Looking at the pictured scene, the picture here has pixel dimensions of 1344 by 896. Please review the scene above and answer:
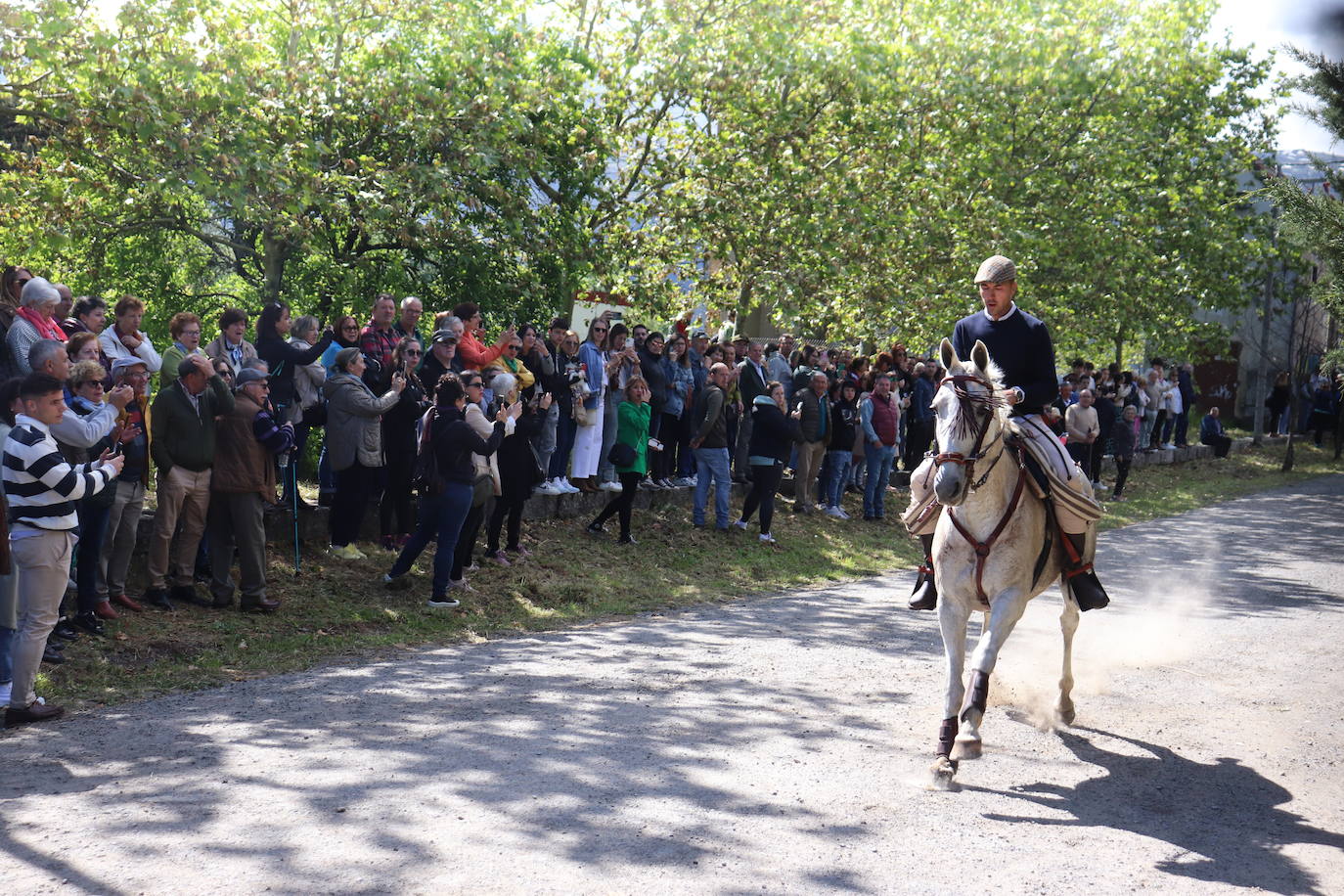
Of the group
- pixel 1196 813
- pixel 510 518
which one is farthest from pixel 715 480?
pixel 1196 813

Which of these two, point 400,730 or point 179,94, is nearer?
point 400,730

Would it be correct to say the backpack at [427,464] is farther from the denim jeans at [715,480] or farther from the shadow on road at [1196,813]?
the shadow on road at [1196,813]

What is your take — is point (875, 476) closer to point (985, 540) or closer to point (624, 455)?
point (624, 455)

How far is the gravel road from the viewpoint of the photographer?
19.0 feet

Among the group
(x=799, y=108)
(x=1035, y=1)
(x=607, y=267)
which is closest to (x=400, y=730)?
(x=607, y=267)

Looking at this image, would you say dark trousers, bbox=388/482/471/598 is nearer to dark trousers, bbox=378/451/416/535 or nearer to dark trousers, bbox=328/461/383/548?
dark trousers, bbox=328/461/383/548

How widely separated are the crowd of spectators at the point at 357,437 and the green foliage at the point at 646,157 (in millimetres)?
1677

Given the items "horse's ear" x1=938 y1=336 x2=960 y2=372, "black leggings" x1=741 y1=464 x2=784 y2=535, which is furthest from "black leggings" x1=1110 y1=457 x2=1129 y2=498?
"horse's ear" x1=938 y1=336 x2=960 y2=372

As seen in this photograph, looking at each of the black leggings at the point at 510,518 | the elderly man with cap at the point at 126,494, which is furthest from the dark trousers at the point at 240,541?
the black leggings at the point at 510,518

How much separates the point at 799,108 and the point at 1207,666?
1357 centimetres

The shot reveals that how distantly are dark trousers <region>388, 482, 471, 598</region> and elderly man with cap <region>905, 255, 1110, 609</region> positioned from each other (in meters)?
4.76

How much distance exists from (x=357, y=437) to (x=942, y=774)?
23.8 feet

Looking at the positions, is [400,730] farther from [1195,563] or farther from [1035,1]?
[1035,1]

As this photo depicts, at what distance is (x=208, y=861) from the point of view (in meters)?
5.65
